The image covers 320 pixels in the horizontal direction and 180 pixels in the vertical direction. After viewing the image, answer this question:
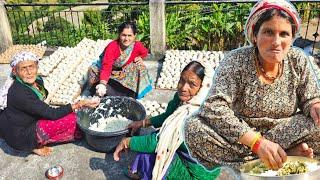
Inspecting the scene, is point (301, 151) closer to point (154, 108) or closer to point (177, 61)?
point (154, 108)

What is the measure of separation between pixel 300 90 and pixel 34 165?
2.92m

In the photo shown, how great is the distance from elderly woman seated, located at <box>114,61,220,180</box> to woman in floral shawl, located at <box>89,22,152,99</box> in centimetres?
167

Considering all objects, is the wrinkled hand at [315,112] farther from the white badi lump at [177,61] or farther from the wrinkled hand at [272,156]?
the white badi lump at [177,61]

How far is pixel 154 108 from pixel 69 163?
4.60 ft

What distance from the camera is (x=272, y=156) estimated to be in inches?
75.6

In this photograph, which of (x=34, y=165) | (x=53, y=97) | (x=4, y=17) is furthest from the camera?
(x=4, y=17)

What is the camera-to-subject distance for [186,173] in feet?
10.6

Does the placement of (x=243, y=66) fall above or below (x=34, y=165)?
above

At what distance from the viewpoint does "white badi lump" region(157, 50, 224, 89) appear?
5.78 m

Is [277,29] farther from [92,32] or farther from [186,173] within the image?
[92,32]

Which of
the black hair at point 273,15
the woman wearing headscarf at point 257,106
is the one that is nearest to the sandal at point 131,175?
the woman wearing headscarf at point 257,106

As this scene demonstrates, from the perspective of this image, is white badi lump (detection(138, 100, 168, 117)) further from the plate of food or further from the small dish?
the plate of food

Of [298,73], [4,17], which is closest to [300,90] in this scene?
[298,73]

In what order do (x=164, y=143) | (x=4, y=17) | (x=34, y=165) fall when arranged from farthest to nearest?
(x=4, y=17) < (x=34, y=165) < (x=164, y=143)
